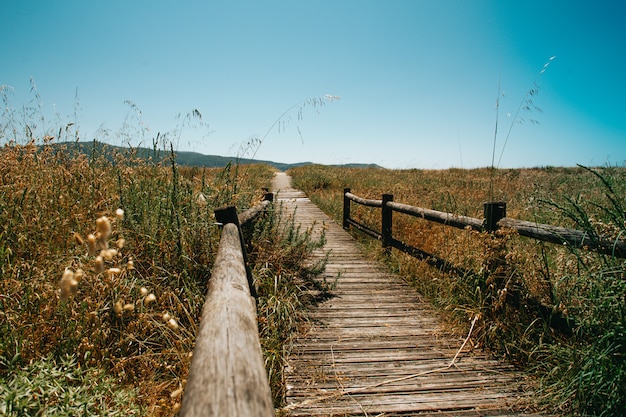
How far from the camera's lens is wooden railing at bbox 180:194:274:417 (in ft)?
3.03

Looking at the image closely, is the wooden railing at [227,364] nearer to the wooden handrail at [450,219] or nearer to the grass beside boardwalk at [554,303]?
the grass beside boardwalk at [554,303]

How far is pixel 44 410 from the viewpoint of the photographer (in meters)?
1.82

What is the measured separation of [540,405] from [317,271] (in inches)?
122

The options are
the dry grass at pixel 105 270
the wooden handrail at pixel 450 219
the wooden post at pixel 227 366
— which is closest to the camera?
the wooden post at pixel 227 366

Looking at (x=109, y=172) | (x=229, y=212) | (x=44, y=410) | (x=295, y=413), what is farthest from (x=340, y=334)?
(x=109, y=172)

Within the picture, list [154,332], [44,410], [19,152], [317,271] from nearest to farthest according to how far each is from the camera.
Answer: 1. [44,410]
2. [154,332]
3. [19,152]
4. [317,271]

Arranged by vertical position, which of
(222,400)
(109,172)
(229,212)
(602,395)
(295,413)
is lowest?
(295,413)

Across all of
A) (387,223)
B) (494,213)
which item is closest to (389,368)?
(494,213)

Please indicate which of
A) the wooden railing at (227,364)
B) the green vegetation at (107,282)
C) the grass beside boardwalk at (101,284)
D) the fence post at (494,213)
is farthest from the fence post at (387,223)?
the wooden railing at (227,364)

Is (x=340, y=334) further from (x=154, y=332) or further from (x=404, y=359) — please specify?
(x=154, y=332)

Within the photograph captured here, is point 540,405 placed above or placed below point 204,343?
below

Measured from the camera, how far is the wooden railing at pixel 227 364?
92cm

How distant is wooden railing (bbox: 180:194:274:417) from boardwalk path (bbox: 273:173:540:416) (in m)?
1.42

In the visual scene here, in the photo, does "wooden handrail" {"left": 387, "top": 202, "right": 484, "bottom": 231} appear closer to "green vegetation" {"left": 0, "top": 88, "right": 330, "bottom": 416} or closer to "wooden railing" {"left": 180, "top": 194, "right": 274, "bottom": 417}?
"green vegetation" {"left": 0, "top": 88, "right": 330, "bottom": 416}
